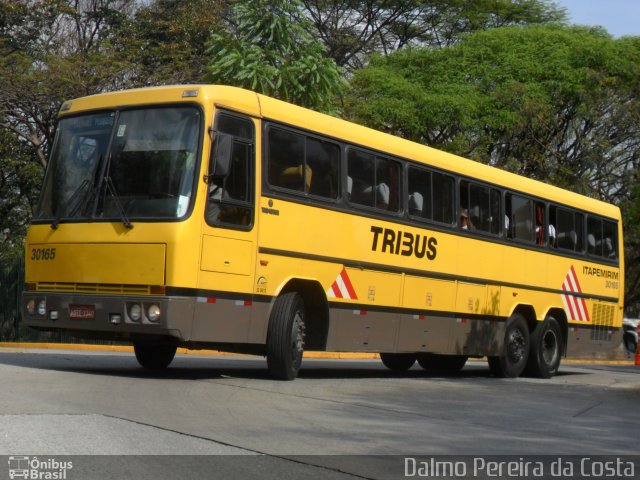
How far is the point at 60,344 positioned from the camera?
73.6 feet

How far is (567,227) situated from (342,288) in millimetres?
7080

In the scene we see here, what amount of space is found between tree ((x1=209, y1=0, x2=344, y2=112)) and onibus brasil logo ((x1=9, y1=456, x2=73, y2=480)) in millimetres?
16444

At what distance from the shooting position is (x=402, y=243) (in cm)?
1551

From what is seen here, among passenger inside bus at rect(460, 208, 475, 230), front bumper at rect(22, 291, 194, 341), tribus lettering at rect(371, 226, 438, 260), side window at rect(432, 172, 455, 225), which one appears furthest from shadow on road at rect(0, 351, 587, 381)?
side window at rect(432, 172, 455, 225)

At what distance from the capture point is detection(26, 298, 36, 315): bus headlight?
1302 cm

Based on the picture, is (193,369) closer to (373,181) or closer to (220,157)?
(373,181)

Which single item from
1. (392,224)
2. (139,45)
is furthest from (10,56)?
(392,224)

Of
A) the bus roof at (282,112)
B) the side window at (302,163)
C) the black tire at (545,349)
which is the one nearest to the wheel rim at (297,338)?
the side window at (302,163)

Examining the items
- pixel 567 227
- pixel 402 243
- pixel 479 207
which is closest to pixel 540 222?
pixel 567 227

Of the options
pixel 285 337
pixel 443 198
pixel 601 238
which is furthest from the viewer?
pixel 601 238

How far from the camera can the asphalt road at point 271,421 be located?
7.43 metres

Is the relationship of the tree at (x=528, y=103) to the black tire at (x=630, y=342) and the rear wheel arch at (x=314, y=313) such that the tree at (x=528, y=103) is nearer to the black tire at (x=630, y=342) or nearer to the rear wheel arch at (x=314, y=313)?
the black tire at (x=630, y=342)

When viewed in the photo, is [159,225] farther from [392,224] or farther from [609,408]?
[609,408]

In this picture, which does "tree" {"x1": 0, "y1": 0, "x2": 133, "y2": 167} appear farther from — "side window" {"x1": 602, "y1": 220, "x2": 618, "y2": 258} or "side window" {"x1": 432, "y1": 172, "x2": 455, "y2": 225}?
"side window" {"x1": 432, "y1": 172, "x2": 455, "y2": 225}
